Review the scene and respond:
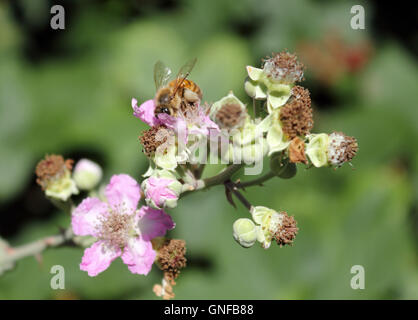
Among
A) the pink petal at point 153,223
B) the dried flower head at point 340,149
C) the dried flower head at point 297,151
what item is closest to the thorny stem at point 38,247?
the pink petal at point 153,223

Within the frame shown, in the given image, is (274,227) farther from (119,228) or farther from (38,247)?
(38,247)

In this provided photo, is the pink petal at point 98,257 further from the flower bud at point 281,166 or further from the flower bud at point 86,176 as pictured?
the flower bud at point 281,166

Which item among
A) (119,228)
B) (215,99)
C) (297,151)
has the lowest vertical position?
(119,228)

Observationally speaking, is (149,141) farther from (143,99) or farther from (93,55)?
(93,55)

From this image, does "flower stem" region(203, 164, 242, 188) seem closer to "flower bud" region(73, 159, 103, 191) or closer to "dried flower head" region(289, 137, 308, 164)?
"dried flower head" region(289, 137, 308, 164)

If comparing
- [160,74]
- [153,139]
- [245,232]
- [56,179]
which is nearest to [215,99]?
[160,74]

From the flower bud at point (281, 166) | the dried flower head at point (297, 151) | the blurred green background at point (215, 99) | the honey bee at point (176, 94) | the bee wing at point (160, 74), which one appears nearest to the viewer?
the dried flower head at point (297, 151)
